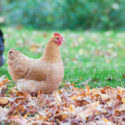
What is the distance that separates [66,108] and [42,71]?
0.66 m

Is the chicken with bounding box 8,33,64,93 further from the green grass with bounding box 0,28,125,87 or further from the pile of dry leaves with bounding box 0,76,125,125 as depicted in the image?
the green grass with bounding box 0,28,125,87

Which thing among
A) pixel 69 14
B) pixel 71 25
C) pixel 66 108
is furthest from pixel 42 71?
pixel 71 25

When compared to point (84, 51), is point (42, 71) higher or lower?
lower

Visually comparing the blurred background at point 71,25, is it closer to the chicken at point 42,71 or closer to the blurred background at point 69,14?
the blurred background at point 69,14

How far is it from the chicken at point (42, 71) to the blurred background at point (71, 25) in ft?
13.9

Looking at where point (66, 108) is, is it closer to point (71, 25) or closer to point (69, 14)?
point (69, 14)

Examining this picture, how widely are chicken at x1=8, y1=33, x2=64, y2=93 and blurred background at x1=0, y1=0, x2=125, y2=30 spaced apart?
8.90 meters

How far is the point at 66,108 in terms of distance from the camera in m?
3.47

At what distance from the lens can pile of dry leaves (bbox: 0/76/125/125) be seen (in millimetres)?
3256

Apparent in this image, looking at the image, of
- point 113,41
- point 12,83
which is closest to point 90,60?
point 113,41

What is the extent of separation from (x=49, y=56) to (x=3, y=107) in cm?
85

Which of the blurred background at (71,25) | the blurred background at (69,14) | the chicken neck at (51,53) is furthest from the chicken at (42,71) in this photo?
the blurred background at (69,14)

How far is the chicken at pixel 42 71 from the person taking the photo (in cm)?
390

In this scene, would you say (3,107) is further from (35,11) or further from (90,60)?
(35,11)
